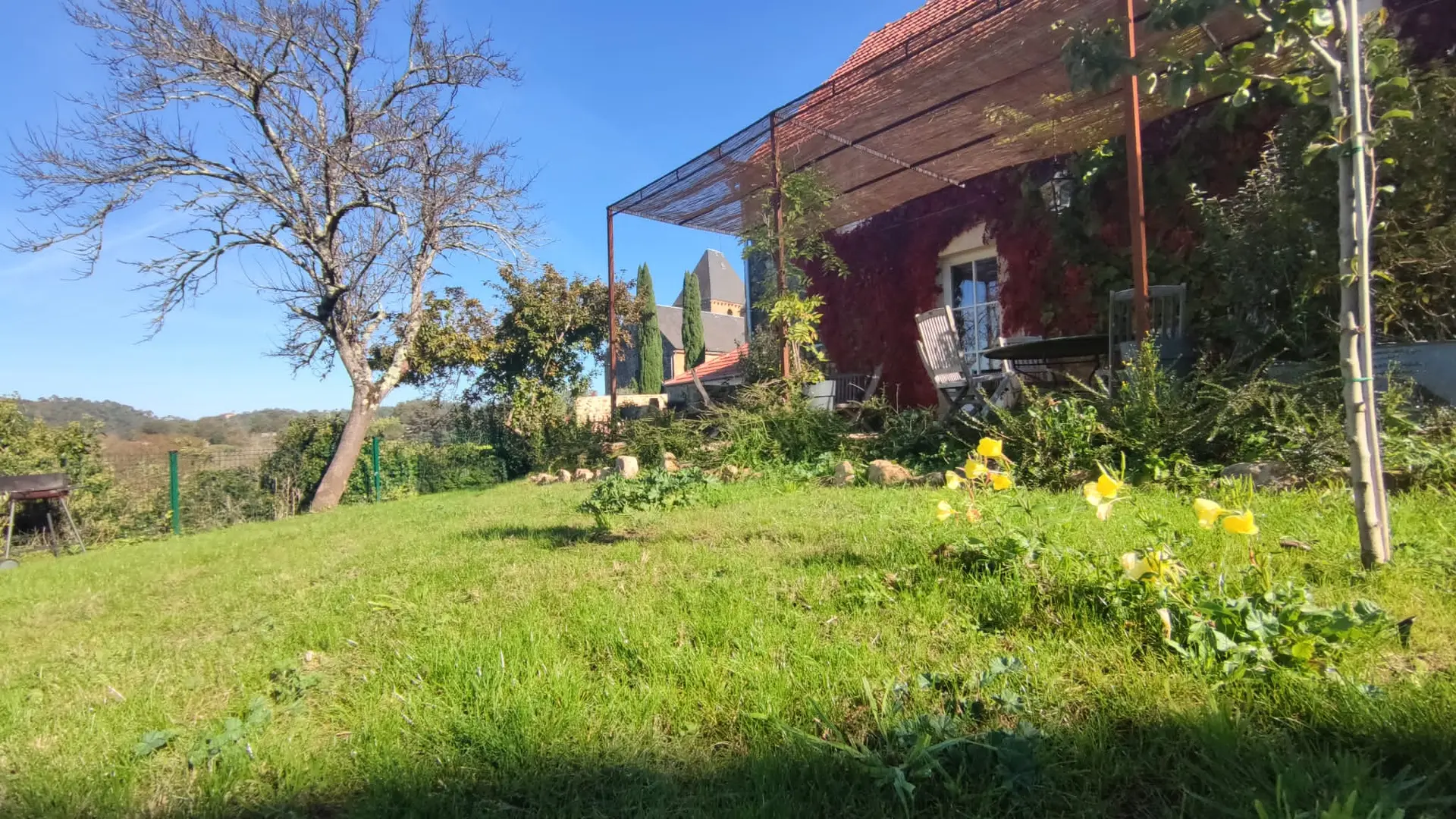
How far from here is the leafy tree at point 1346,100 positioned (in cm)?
162

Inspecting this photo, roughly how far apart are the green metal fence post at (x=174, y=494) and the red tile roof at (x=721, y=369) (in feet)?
24.6

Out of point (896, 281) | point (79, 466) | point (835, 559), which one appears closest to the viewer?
point (835, 559)

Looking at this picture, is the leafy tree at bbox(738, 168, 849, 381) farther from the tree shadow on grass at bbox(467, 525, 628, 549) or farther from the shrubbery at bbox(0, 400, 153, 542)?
the shrubbery at bbox(0, 400, 153, 542)

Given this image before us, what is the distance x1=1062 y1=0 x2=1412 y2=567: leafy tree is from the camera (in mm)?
1617

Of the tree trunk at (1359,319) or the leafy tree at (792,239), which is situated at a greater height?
the leafy tree at (792,239)

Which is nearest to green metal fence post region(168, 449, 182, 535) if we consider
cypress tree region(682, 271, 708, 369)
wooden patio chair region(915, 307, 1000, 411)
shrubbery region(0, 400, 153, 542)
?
shrubbery region(0, 400, 153, 542)

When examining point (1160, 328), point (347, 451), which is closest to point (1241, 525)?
point (1160, 328)

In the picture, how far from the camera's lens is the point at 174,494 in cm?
873

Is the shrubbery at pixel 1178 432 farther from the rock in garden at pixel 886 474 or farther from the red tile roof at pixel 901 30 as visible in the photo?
the red tile roof at pixel 901 30

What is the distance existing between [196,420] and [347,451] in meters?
10.6

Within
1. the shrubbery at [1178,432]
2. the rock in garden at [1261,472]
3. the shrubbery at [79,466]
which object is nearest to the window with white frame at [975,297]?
the shrubbery at [1178,432]

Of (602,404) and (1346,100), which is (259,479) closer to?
(602,404)

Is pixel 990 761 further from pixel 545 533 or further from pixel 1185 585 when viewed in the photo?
pixel 545 533

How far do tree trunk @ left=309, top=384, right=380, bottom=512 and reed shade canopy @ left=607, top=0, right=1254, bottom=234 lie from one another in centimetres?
565
